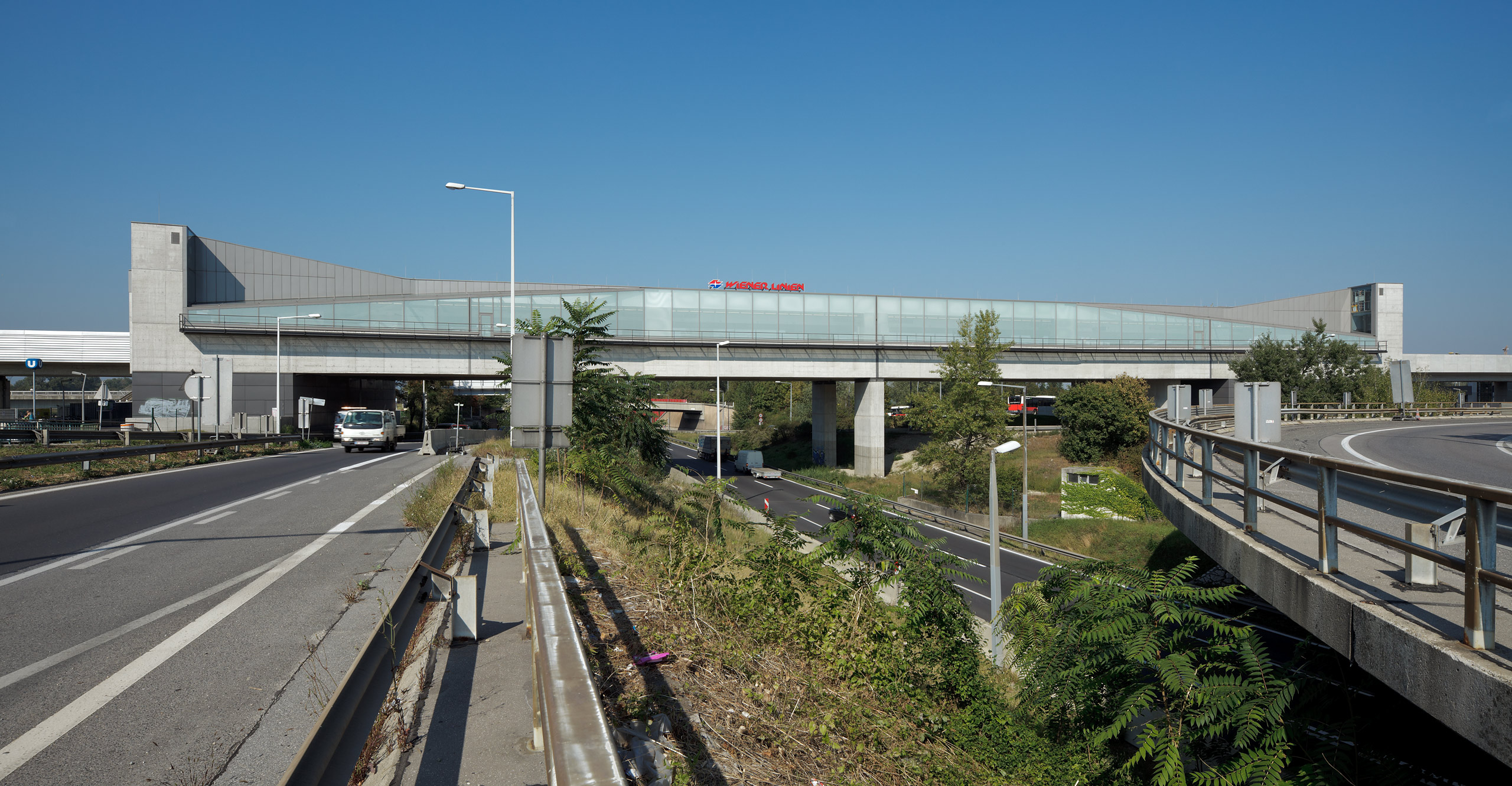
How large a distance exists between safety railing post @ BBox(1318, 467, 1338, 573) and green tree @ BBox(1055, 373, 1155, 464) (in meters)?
51.3

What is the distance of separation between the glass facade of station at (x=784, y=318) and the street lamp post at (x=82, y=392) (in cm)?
3166

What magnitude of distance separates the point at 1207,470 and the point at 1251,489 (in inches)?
69.0

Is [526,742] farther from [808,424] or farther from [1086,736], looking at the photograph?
[808,424]

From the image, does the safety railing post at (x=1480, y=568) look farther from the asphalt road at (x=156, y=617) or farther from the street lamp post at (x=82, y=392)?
the street lamp post at (x=82, y=392)

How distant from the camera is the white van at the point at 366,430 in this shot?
36.8 metres

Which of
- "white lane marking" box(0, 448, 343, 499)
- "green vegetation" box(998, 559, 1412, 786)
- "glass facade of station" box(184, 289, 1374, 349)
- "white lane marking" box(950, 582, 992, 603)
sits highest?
"glass facade of station" box(184, 289, 1374, 349)

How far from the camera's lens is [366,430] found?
1463 inches

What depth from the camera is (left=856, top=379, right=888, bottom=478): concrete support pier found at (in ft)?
173

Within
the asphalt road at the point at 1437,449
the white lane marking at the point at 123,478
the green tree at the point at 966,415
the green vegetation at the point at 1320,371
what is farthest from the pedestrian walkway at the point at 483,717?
the green vegetation at the point at 1320,371

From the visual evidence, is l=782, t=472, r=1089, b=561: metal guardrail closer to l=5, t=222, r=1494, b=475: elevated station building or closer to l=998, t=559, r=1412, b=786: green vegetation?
l=5, t=222, r=1494, b=475: elevated station building

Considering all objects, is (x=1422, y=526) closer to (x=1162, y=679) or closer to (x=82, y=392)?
(x=1162, y=679)

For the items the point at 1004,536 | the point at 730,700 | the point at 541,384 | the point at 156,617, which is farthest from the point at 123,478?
the point at 1004,536

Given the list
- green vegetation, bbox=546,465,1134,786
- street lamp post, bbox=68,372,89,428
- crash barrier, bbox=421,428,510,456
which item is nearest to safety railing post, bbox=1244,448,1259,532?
green vegetation, bbox=546,465,1134,786

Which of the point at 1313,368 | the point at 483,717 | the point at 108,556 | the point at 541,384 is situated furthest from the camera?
the point at 1313,368
